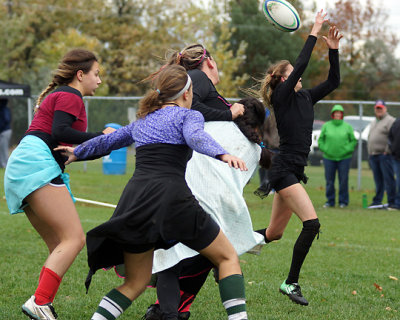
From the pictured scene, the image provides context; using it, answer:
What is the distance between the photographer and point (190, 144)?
385 cm

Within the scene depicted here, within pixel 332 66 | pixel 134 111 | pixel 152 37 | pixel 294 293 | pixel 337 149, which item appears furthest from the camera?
pixel 152 37

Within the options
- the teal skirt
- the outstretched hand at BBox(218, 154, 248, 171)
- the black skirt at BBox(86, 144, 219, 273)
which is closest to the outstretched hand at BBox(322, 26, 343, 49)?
the black skirt at BBox(86, 144, 219, 273)

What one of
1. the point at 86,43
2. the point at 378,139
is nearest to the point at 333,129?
the point at 378,139

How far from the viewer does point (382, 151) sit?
14.4 metres

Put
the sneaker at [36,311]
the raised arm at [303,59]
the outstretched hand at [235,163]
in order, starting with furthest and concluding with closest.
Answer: the raised arm at [303,59]
the sneaker at [36,311]
the outstretched hand at [235,163]

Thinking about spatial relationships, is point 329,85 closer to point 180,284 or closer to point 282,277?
point 282,277

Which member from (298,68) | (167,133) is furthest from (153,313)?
(298,68)

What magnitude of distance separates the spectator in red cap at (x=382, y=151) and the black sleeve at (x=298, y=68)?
357 inches

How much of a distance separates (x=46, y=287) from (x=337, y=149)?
418 inches

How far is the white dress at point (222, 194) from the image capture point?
4.77 meters

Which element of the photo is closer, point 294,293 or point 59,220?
point 59,220

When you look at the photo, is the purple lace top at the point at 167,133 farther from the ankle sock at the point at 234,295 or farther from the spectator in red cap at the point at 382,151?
the spectator in red cap at the point at 382,151

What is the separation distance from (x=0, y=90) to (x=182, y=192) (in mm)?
17683

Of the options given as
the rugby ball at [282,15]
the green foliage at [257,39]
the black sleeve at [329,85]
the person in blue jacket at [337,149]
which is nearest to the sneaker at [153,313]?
the black sleeve at [329,85]
